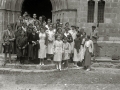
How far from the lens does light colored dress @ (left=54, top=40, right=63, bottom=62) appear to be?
11.8 metres

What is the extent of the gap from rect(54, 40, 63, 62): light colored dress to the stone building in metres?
3.41

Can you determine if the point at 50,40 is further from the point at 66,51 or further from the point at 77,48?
the point at 77,48

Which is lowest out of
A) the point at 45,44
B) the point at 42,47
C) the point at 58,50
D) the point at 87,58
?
the point at 87,58

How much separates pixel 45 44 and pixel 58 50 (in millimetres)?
811

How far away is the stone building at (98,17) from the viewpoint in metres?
14.6

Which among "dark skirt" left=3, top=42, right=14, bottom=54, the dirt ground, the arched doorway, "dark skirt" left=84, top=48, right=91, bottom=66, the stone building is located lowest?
the dirt ground

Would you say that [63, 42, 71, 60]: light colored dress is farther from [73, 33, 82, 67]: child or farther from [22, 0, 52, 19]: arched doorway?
[22, 0, 52, 19]: arched doorway

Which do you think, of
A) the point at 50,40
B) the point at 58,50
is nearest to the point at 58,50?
the point at 58,50

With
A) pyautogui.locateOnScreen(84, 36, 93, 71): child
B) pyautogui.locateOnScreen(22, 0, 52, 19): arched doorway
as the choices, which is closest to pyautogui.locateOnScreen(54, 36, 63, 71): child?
pyautogui.locateOnScreen(84, 36, 93, 71): child

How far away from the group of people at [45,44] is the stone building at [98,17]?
7.41 feet

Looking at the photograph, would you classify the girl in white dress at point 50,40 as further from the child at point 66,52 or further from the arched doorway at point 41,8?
the arched doorway at point 41,8

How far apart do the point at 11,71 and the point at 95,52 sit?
16.4 feet

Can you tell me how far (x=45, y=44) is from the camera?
12.3 meters

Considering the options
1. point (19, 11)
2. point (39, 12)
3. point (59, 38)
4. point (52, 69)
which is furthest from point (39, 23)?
point (39, 12)
